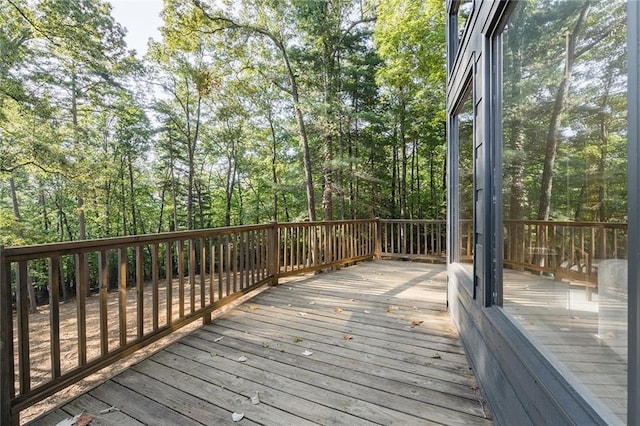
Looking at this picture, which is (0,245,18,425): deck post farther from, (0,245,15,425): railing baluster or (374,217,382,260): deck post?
(374,217,382,260): deck post

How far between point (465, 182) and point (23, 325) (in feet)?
10.4

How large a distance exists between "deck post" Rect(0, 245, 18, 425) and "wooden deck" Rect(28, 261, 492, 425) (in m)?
0.19

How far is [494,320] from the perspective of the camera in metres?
1.53

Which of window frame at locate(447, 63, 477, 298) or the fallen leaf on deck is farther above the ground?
window frame at locate(447, 63, 477, 298)

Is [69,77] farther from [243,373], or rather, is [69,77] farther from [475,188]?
[475,188]

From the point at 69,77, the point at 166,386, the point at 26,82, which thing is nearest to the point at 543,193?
the point at 166,386

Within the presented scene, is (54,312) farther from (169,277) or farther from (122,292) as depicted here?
(169,277)

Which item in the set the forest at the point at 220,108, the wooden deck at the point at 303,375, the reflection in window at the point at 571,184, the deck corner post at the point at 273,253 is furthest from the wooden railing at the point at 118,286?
the forest at the point at 220,108

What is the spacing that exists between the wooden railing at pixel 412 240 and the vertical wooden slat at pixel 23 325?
5848 millimetres

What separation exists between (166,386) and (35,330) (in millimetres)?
7676

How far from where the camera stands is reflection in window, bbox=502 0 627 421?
75cm

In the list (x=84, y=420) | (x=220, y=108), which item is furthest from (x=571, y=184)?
(x=220, y=108)

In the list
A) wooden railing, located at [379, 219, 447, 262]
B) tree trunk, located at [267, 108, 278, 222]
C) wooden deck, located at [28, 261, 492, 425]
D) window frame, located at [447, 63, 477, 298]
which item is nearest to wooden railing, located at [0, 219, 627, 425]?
wooden deck, located at [28, 261, 492, 425]

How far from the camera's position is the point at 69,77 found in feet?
29.7
